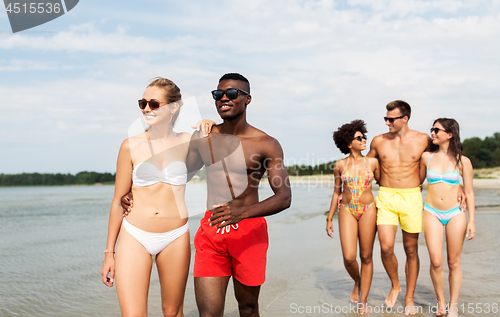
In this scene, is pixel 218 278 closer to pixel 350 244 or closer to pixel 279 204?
pixel 279 204

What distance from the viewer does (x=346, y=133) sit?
5680 mm

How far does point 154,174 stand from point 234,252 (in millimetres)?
964

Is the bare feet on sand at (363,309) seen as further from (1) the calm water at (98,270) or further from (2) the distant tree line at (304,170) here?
(2) the distant tree line at (304,170)

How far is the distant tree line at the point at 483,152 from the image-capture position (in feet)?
185

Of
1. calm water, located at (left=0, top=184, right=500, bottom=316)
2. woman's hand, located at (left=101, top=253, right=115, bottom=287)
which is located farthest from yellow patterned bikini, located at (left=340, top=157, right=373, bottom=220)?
woman's hand, located at (left=101, top=253, right=115, bottom=287)

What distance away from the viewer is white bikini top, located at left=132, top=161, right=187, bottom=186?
3.17m

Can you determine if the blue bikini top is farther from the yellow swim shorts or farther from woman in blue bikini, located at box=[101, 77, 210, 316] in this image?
woman in blue bikini, located at box=[101, 77, 210, 316]

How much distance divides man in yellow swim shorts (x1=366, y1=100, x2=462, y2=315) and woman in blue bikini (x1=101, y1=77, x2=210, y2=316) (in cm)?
324

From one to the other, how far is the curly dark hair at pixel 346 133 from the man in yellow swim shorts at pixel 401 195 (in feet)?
1.27

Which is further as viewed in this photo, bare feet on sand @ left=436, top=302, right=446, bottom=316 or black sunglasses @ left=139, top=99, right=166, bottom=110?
bare feet on sand @ left=436, top=302, right=446, bottom=316

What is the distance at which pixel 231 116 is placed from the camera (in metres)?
3.32

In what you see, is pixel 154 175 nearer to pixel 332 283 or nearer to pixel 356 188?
pixel 356 188

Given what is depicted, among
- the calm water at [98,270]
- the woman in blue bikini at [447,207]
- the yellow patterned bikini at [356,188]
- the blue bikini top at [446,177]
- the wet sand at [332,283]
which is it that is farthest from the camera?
the calm water at [98,270]

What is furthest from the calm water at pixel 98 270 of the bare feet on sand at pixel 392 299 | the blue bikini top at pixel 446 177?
the blue bikini top at pixel 446 177
